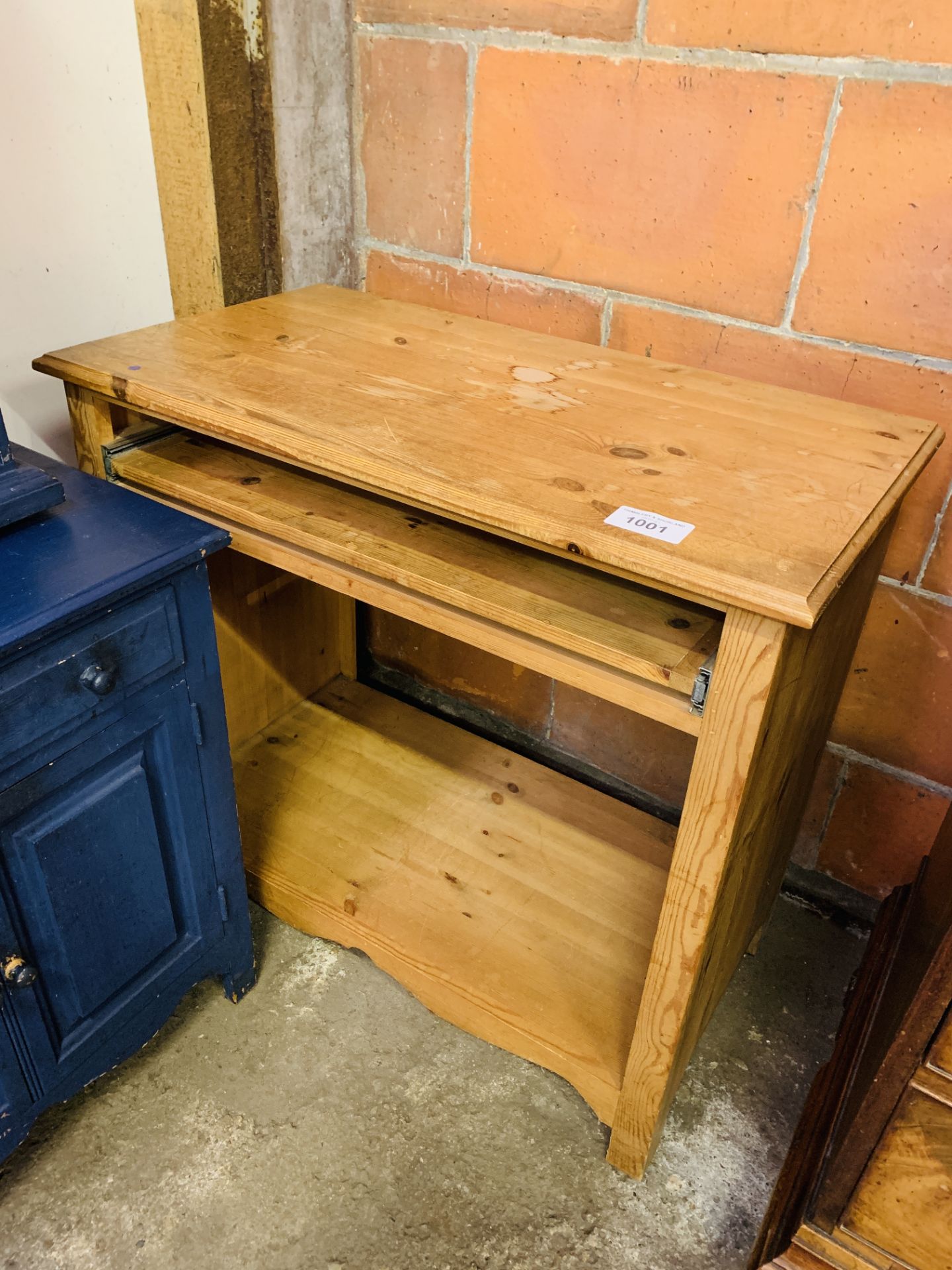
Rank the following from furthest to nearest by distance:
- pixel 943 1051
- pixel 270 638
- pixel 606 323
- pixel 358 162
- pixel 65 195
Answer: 1. pixel 270 638
2. pixel 358 162
3. pixel 606 323
4. pixel 65 195
5. pixel 943 1051

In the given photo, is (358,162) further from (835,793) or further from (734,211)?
(835,793)

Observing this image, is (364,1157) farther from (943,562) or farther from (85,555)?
(943,562)

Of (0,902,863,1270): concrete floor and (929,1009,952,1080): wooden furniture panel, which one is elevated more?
(929,1009,952,1080): wooden furniture panel

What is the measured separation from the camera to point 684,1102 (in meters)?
1.32

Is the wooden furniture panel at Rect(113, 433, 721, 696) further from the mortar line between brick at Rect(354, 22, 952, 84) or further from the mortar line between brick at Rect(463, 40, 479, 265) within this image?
the mortar line between brick at Rect(354, 22, 952, 84)

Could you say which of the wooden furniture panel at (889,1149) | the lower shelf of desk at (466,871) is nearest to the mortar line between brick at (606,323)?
the lower shelf of desk at (466,871)

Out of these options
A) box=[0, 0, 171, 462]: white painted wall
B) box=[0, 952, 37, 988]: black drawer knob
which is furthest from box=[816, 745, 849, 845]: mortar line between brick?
box=[0, 0, 171, 462]: white painted wall

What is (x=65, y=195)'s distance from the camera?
1337 millimetres

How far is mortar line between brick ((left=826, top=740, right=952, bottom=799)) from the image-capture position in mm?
1428

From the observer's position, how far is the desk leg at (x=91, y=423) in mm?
1253

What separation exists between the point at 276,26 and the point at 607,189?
59 centimetres

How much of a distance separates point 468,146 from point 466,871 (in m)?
1.21

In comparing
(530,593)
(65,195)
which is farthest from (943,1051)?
(65,195)

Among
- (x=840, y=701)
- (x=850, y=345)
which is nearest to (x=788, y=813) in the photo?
(x=840, y=701)
